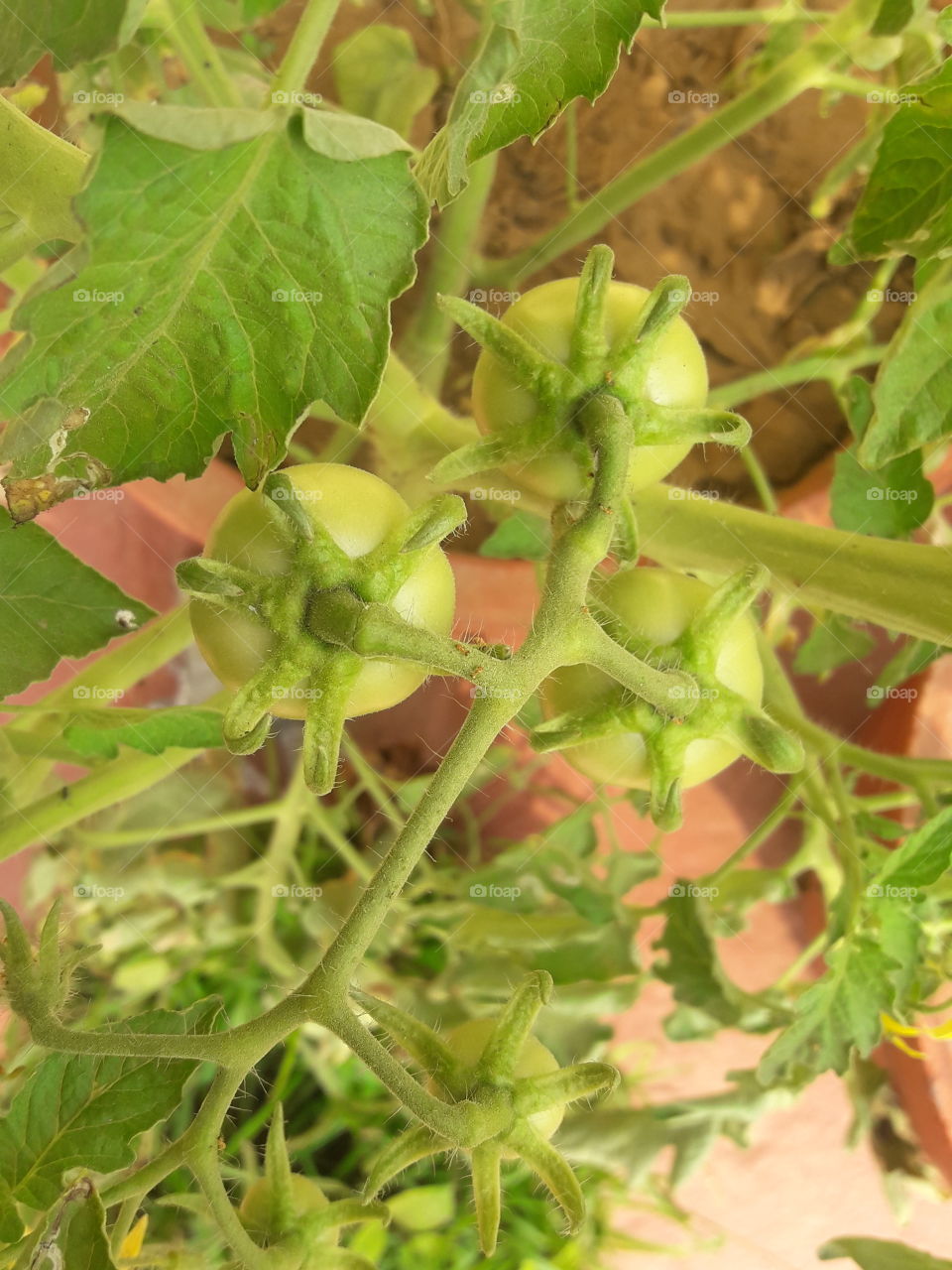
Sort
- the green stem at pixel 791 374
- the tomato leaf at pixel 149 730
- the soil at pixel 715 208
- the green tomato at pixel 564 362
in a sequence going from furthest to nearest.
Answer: the soil at pixel 715 208, the green stem at pixel 791 374, the tomato leaf at pixel 149 730, the green tomato at pixel 564 362

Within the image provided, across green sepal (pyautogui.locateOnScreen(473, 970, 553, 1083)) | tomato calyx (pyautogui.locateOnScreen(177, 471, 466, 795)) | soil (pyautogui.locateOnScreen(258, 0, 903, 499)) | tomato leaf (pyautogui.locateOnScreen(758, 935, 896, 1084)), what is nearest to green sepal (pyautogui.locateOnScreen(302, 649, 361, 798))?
tomato calyx (pyautogui.locateOnScreen(177, 471, 466, 795))

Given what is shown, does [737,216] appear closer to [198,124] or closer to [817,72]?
[817,72]

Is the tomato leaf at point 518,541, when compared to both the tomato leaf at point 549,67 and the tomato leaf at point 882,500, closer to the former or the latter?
the tomato leaf at point 882,500

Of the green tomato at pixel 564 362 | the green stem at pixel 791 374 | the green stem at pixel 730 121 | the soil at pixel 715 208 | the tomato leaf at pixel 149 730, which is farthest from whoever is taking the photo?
the soil at pixel 715 208

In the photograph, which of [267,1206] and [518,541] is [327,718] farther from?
[518,541]

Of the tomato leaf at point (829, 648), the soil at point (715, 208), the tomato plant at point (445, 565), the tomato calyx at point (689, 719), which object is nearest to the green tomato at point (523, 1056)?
the tomato plant at point (445, 565)

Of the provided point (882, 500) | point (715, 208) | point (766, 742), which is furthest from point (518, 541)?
point (715, 208)

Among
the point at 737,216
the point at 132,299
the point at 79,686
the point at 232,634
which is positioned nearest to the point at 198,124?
the point at 132,299
